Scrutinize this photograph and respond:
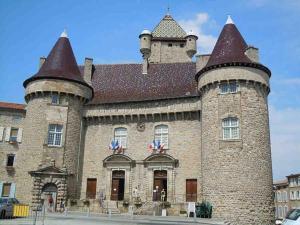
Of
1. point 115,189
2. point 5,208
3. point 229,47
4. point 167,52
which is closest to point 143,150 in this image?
point 115,189

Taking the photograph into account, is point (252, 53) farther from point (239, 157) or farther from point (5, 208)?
point (5, 208)

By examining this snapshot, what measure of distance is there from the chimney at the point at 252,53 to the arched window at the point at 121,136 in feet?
36.5

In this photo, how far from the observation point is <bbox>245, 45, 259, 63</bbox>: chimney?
88.3 feet

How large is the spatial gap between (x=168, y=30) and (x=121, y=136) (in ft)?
60.1

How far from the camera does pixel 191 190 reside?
2716 cm

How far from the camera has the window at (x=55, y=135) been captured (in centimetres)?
2878

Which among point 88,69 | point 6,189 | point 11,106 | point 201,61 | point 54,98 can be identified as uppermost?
point 88,69

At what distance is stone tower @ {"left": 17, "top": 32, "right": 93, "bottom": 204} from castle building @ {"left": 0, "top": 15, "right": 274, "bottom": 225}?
8 centimetres

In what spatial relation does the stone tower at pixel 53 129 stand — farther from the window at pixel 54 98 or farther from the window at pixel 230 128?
the window at pixel 230 128

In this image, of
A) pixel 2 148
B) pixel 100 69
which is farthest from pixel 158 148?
pixel 2 148

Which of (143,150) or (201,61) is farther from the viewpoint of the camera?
(201,61)

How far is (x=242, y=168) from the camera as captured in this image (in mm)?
23969

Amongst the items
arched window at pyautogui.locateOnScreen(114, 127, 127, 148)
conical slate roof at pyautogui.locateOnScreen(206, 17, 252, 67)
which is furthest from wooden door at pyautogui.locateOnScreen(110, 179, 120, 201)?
conical slate roof at pyautogui.locateOnScreen(206, 17, 252, 67)

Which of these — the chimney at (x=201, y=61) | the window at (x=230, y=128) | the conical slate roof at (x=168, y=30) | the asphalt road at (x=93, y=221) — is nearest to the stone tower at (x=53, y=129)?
the asphalt road at (x=93, y=221)
